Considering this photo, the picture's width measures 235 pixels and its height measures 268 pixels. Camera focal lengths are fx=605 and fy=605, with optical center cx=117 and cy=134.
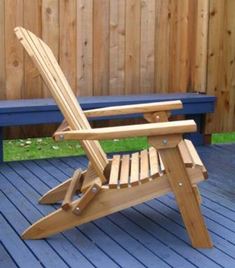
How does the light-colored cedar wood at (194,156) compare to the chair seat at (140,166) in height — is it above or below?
above

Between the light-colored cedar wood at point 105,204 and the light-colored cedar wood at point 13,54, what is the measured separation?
1.92m

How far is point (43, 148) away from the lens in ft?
19.5

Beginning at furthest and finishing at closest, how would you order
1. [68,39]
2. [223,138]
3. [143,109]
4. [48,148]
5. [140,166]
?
[223,138] → [48,148] → [68,39] → [143,109] → [140,166]

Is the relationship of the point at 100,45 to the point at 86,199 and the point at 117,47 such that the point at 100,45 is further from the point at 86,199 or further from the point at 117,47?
the point at 86,199

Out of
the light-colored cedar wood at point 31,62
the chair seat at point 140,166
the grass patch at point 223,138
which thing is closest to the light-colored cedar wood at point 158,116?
the chair seat at point 140,166

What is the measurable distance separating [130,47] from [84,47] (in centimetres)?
41

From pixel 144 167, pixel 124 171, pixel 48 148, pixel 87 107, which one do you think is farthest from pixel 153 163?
pixel 48 148

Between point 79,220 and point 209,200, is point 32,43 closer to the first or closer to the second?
point 79,220

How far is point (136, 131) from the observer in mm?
2740

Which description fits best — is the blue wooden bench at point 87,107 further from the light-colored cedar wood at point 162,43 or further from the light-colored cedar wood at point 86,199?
the light-colored cedar wood at point 86,199

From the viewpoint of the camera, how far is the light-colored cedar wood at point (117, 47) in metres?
4.97

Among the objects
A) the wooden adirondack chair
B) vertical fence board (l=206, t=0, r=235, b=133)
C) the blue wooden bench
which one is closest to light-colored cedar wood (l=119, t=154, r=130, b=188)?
the wooden adirondack chair

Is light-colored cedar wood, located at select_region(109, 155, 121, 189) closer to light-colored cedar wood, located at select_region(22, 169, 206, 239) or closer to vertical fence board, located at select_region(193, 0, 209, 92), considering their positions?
light-colored cedar wood, located at select_region(22, 169, 206, 239)

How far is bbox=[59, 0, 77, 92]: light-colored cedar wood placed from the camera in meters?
4.80
